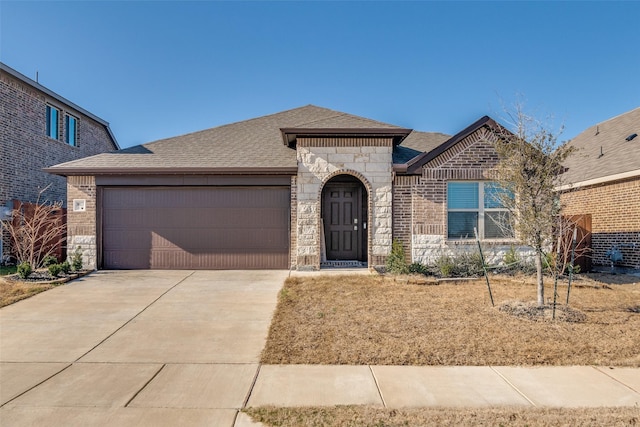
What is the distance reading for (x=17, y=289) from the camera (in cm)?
817

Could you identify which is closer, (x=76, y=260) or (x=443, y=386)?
(x=443, y=386)

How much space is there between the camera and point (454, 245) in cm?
1027

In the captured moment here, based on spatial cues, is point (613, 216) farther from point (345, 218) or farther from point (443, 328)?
point (443, 328)

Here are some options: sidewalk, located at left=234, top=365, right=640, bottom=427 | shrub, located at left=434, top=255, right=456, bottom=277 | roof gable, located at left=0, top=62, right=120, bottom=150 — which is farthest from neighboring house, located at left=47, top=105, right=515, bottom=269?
sidewalk, located at left=234, top=365, right=640, bottom=427

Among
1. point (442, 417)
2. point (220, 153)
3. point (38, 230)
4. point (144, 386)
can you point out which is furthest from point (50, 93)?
point (442, 417)

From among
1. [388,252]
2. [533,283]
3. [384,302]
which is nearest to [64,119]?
[388,252]

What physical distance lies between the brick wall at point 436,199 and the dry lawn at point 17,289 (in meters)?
8.69

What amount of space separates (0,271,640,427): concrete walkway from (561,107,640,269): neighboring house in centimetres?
706

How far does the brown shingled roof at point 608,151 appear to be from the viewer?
11336mm

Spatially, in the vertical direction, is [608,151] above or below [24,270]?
above

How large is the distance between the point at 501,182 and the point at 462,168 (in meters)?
3.27

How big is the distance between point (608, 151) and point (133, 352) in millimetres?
15399

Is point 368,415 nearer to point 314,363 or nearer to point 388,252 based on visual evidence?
point 314,363

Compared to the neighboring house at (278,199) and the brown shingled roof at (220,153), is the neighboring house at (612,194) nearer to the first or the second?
the neighboring house at (278,199)
